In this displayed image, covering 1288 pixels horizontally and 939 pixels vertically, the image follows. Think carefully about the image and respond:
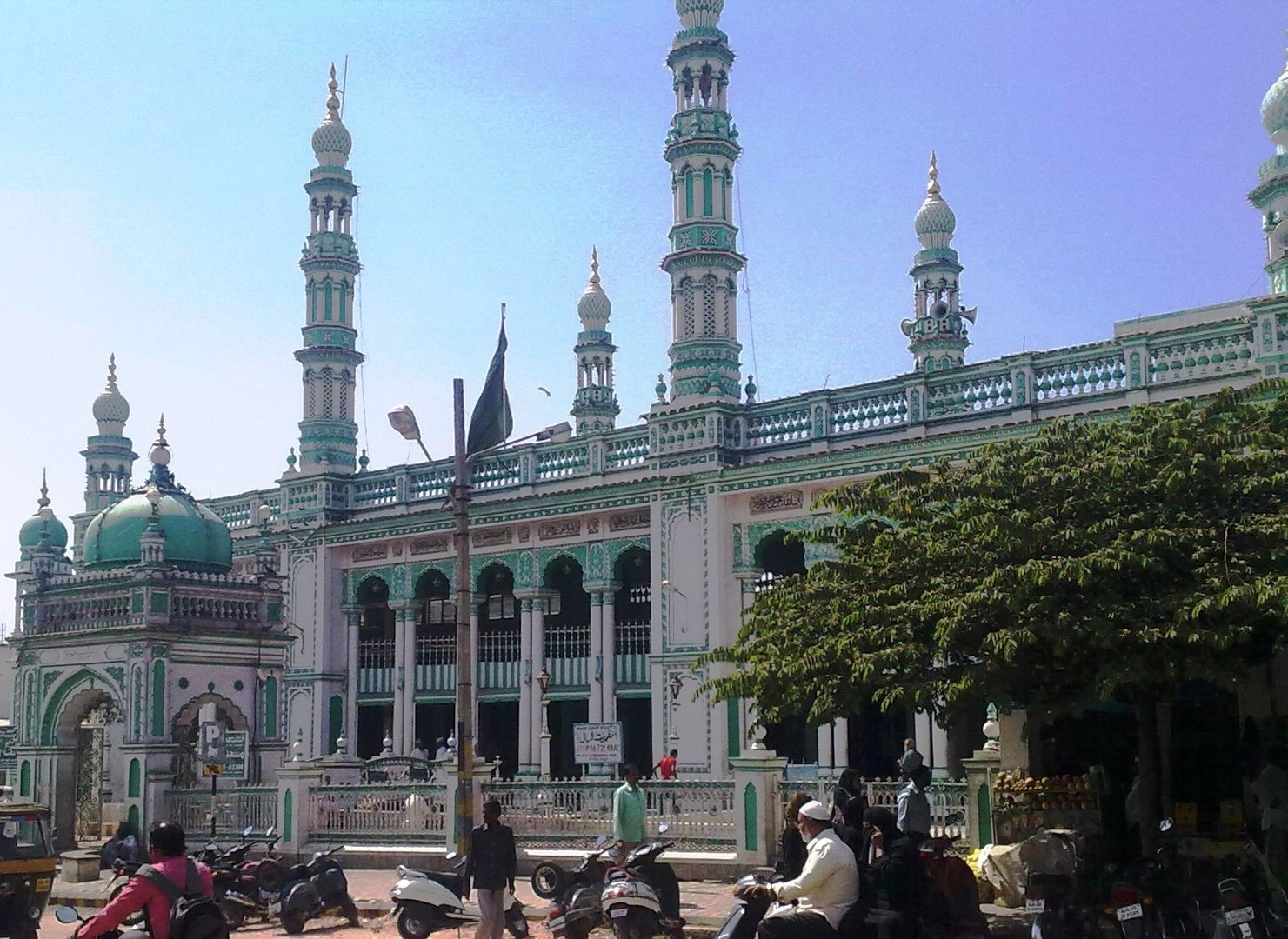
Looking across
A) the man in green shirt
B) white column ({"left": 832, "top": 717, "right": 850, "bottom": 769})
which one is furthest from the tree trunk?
white column ({"left": 832, "top": 717, "right": 850, "bottom": 769})

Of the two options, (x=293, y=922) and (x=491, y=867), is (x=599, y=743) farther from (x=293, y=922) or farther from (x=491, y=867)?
(x=491, y=867)

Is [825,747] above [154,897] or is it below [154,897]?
below

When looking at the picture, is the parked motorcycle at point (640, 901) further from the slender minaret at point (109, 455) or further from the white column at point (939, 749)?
the slender minaret at point (109, 455)

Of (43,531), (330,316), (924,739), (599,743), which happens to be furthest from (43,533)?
(924,739)

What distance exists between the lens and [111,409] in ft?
139

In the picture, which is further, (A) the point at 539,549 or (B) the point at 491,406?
(A) the point at 539,549

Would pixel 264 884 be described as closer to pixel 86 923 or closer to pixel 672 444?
pixel 86 923

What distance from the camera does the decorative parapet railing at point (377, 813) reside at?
20.5 meters

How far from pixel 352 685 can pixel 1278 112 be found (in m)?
22.2

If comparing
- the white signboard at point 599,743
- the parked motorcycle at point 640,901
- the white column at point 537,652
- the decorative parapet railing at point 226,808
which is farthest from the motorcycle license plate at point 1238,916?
the white column at point 537,652

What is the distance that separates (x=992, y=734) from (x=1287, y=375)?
7862 mm

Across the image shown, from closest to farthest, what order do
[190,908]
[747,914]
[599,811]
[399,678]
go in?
[190,908], [747,914], [599,811], [399,678]

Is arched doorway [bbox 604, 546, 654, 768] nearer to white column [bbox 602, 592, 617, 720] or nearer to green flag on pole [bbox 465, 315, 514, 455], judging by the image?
white column [bbox 602, 592, 617, 720]

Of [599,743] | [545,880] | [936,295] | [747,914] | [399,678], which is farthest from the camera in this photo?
[936,295]
